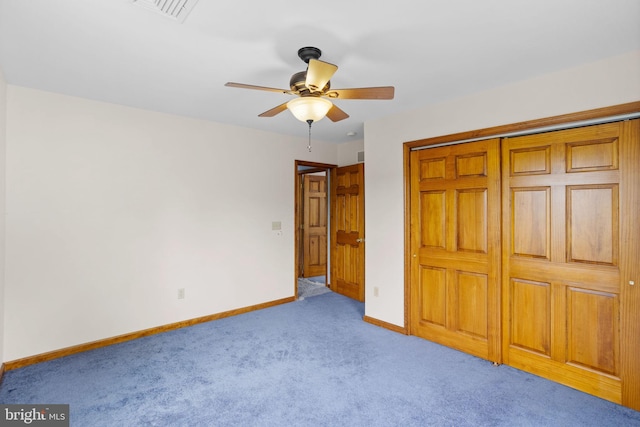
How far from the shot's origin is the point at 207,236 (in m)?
3.89

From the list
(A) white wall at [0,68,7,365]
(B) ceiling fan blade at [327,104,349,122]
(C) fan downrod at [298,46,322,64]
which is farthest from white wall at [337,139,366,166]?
(A) white wall at [0,68,7,365]

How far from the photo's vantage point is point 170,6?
5.46 feet

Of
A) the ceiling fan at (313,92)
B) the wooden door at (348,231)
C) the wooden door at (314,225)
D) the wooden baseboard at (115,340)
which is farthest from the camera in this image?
the wooden door at (314,225)

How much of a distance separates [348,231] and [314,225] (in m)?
1.33

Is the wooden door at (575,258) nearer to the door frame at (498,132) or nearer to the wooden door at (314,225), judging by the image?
the door frame at (498,132)

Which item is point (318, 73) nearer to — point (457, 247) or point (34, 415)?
point (457, 247)

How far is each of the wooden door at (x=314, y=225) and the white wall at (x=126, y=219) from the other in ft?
4.91

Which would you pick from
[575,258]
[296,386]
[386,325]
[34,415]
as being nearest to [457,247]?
[575,258]

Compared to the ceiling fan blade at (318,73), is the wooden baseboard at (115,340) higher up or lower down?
lower down

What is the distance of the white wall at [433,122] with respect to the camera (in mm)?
2268

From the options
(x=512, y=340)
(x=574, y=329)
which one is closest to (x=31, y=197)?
(x=512, y=340)

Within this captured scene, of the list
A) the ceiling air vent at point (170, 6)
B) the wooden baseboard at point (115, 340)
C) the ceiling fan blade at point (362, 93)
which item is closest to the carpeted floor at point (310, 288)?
Result: the wooden baseboard at point (115, 340)

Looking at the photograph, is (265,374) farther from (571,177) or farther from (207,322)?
(571,177)

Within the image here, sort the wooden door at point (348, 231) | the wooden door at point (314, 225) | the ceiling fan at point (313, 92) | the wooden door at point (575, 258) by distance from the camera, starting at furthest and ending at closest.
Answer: the wooden door at point (314, 225) → the wooden door at point (348, 231) → the wooden door at point (575, 258) → the ceiling fan at point (313, 92)
